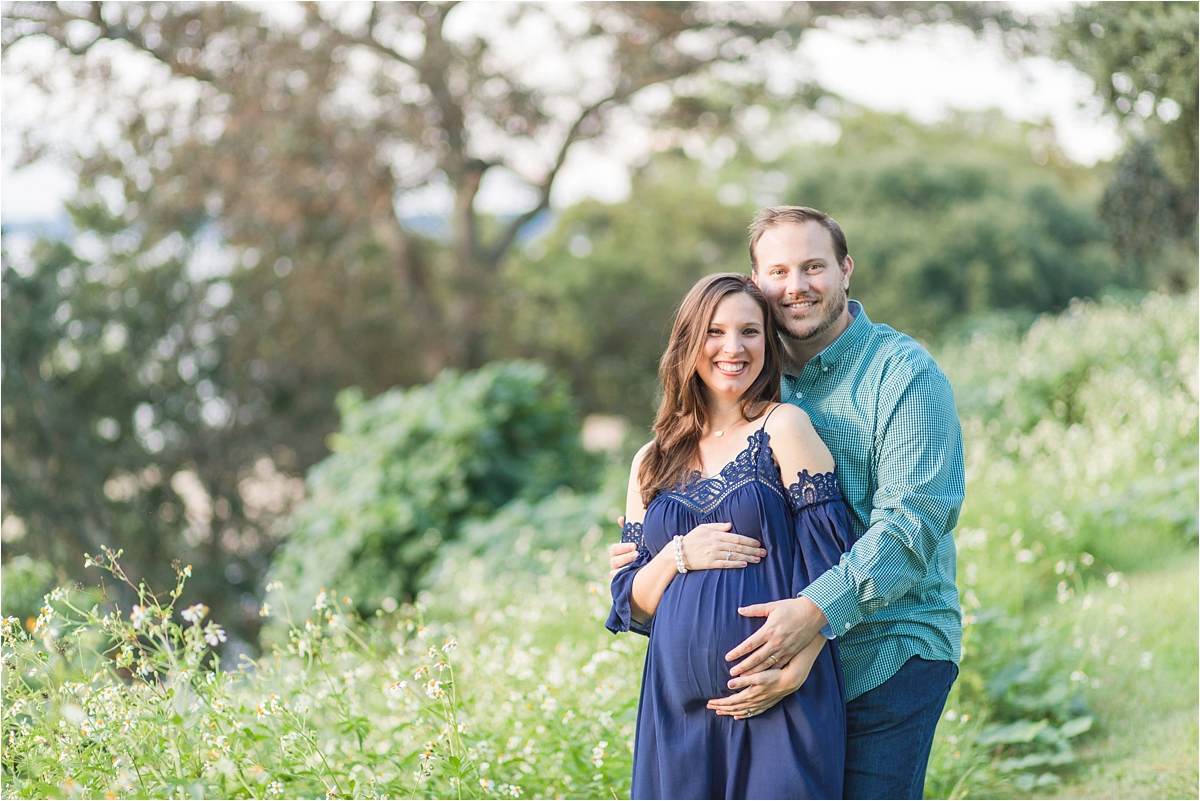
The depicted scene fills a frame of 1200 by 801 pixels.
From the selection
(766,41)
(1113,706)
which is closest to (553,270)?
(766,41)

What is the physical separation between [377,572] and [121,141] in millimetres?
7048

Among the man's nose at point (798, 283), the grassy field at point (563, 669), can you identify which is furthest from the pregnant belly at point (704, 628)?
the man's nose at point (798, 283)

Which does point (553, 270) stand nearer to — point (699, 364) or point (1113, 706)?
point (1113, 706)

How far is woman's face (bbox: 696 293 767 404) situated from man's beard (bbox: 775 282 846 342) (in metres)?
0.10

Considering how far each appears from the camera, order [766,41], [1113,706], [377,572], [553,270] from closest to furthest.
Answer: [1113,706]
[377,572]
[766,41]
[553,270]

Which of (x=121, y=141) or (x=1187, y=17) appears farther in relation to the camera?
(x=121, y=141)

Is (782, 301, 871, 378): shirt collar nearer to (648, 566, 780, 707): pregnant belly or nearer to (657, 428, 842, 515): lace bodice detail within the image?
(657, 428, 842, 515): lace bodice detail

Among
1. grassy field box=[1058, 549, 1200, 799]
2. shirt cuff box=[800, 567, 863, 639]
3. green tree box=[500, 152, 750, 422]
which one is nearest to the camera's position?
shirt cuff box=[800, 567, 863, 639]

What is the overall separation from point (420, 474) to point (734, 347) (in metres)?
6.12

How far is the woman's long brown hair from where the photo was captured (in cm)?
282

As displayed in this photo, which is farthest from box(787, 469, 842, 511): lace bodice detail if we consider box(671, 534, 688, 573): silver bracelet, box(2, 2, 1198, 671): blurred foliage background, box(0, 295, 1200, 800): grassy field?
box(2, 2, 1198, 671): blurred foliage background

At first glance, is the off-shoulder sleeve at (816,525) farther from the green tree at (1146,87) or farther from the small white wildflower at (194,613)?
the green tree at (1146,87)

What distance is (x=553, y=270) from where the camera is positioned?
64.1 feet

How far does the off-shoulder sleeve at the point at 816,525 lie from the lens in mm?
2664
